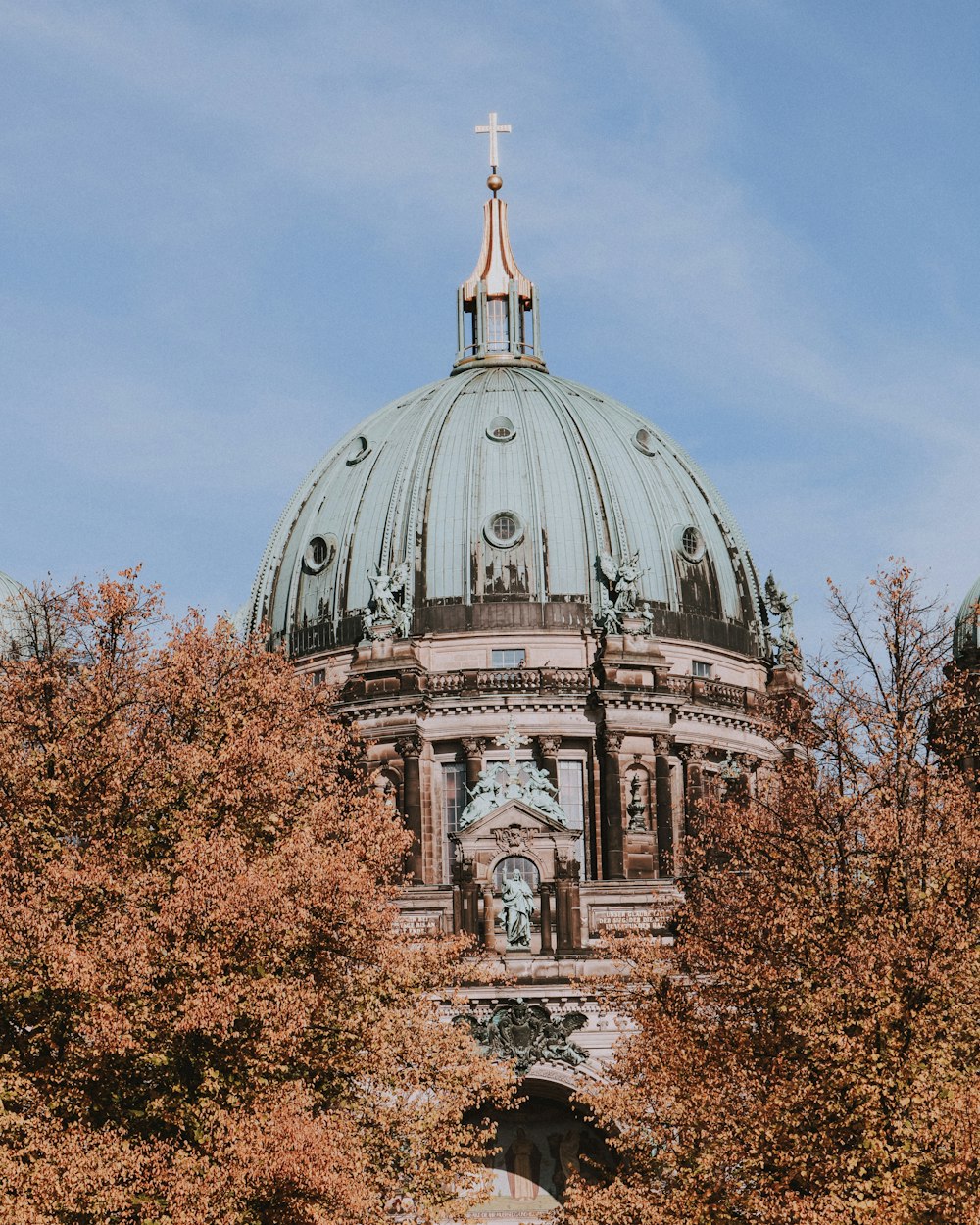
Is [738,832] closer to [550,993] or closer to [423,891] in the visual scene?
[550,993]

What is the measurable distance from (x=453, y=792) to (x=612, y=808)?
6054 millimetres

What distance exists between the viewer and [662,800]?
79.8 metres

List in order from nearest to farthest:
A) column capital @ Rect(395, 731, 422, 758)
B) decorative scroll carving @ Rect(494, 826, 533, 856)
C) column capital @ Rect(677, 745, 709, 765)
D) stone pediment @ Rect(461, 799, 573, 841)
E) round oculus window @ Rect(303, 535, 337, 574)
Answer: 1. decorative scroll carving @ Rect(494, 826, 533, 856)
2. stone pediment @ Rect(461, 799, 573, 841)
3. column capital @ Rect(395, 731, 422, 758)
4. column capital @ Rect(677, 745, 709, 765)
5. round oculus window @ Rect(303, 535, 337, 574)

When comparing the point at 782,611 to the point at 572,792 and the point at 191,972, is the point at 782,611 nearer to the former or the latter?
the point at 572,792

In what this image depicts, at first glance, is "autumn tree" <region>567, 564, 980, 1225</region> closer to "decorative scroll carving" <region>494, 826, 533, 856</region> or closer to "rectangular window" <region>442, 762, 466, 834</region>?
"decorative scroll carving" <region>494, 826, 533, 856</region>

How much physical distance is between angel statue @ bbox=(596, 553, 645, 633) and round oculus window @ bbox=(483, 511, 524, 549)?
10.9 feet

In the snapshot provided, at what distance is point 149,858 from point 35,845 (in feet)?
8.44

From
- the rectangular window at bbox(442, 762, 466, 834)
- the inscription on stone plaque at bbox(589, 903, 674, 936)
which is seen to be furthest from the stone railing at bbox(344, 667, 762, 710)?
the inscription on stone plaque at bbox(589, 903, 674, 936)

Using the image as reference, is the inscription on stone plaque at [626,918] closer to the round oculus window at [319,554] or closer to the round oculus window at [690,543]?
the round oculus window at [690,543]

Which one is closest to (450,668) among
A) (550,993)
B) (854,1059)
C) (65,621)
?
(550,993)

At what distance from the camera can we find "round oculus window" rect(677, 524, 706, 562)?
8650 cm

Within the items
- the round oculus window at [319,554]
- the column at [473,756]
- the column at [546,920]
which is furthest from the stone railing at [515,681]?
the column at [546,920]

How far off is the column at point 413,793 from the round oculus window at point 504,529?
8.71 meters

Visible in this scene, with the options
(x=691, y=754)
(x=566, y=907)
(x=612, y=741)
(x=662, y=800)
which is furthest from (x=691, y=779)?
(x=566, y=907)
